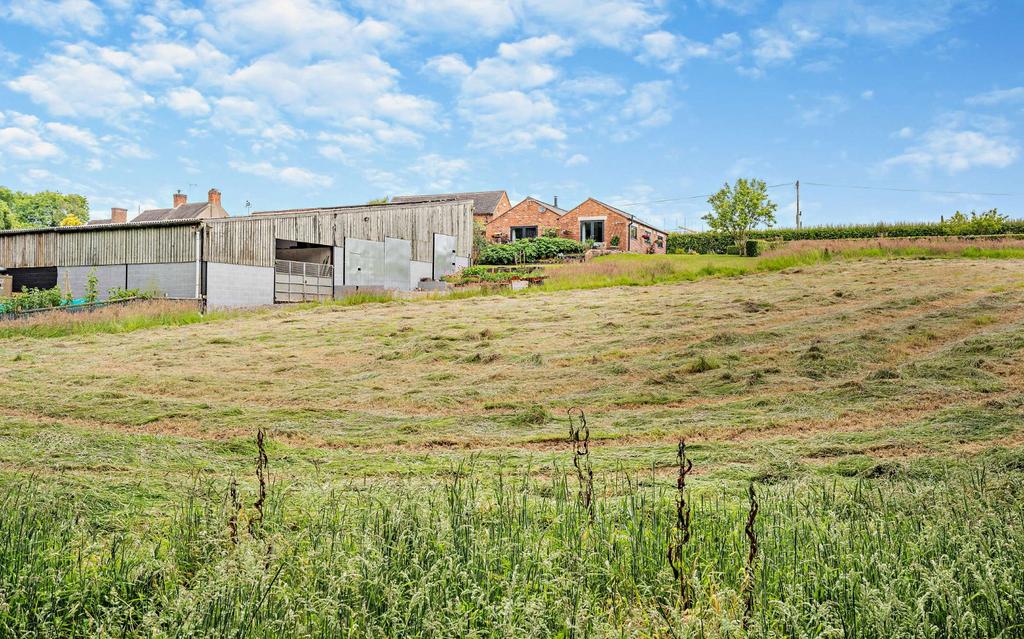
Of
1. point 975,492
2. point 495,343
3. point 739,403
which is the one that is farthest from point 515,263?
point 975,492

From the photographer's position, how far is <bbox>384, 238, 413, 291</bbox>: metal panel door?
33719 millimetres

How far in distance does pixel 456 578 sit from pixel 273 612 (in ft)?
2.74

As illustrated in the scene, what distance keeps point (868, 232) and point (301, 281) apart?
29.9 meters

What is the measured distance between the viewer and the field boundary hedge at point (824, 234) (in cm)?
3769

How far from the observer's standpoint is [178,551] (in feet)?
12.4

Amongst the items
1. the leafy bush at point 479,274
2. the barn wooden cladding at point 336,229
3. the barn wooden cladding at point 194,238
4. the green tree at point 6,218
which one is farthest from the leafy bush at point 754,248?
the green tree at point 6,218

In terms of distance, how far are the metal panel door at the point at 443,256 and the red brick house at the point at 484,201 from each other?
580 inches

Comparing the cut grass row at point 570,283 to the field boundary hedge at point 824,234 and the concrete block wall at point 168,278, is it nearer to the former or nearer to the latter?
the concrete block wall at point 168,278

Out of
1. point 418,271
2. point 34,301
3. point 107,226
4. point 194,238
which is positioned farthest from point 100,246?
point 418,271

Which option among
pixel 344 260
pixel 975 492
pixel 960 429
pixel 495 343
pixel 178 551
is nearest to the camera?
pixel 178 551

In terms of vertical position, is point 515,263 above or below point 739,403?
above

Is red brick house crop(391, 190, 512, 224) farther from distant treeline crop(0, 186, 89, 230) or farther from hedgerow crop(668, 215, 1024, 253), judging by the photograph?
distant treeline crop(0, 186, 89, 230)

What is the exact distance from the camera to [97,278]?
27516 mm

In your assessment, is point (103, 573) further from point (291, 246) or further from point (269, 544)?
point (291, 246)
